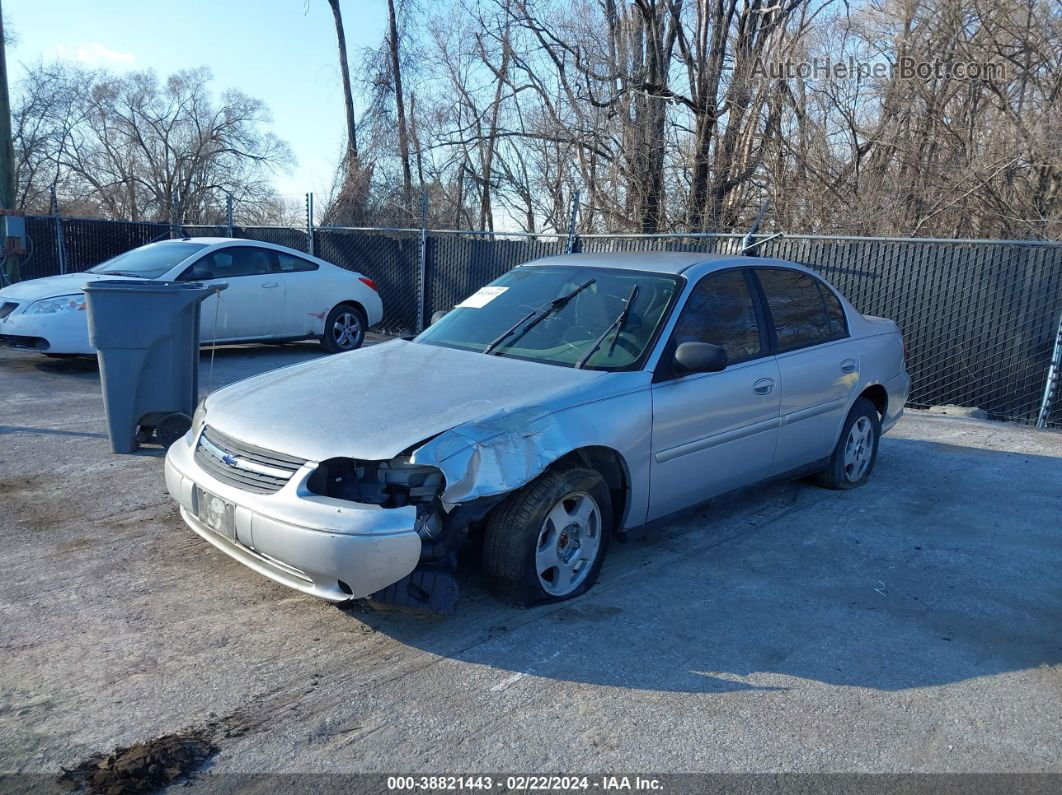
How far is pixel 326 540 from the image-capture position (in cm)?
339

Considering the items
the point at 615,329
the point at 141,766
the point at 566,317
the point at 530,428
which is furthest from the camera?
the point at 566,317

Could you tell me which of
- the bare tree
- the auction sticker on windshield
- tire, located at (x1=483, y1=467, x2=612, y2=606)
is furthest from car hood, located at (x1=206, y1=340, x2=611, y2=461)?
the bare tree

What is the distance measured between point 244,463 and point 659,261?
2737 millimetres

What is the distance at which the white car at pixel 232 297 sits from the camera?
29.6ft

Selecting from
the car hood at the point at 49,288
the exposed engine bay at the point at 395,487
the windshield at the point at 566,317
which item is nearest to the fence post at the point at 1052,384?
the windshield at the point at 566,317

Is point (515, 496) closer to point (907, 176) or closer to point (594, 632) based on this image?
point (594, 632)

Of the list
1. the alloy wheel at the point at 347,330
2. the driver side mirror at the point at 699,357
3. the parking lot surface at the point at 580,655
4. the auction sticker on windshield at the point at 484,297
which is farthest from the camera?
the alloy wheel at the point at 347,330

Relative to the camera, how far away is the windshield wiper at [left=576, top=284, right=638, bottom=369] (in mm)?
4512

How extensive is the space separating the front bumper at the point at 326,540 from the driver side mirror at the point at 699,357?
66.2 inches

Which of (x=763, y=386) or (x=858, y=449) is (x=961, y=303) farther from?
(x=763, y=386)

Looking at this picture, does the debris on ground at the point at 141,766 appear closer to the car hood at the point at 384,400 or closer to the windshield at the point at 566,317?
the car hood at the point at 384,400

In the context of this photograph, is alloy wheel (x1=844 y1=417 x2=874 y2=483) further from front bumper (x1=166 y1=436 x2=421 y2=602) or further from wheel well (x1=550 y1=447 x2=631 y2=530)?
front bumper (x1=166 y1=436 x2=421 y2=602)

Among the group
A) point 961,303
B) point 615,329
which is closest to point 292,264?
point 615,329

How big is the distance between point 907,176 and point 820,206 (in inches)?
53.6
